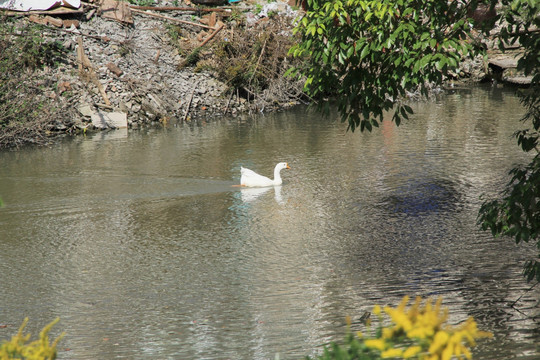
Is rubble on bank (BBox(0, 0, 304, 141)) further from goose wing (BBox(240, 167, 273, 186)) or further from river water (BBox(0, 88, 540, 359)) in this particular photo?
goose wing (BBox(240, 167, 273, 186))

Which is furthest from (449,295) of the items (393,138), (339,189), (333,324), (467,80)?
(467,80)

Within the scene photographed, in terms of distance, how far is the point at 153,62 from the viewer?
26.3 m

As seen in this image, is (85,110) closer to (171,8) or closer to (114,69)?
(114,69)

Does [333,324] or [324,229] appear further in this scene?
[324,229]

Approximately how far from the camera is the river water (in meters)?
7.23

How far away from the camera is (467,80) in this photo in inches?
1172

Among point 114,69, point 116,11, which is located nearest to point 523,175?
point 114,69

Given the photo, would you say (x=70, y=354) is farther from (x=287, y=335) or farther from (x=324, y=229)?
(x=324, y=229)

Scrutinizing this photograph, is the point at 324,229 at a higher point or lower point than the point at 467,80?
lower

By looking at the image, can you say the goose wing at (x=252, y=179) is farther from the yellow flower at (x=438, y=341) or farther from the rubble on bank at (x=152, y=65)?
the yellow flower at (x=438, y=341)

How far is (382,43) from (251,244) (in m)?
4.83

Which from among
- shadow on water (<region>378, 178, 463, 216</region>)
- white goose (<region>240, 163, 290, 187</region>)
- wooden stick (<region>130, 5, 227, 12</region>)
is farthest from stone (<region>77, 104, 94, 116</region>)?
shadow on water (<region>378, 178, 463, 216</region>)

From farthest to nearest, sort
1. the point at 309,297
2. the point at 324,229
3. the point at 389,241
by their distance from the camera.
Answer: the point at 324,229
the point at 389,241
the point at 309,297

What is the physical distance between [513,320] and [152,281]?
4.65 metres
